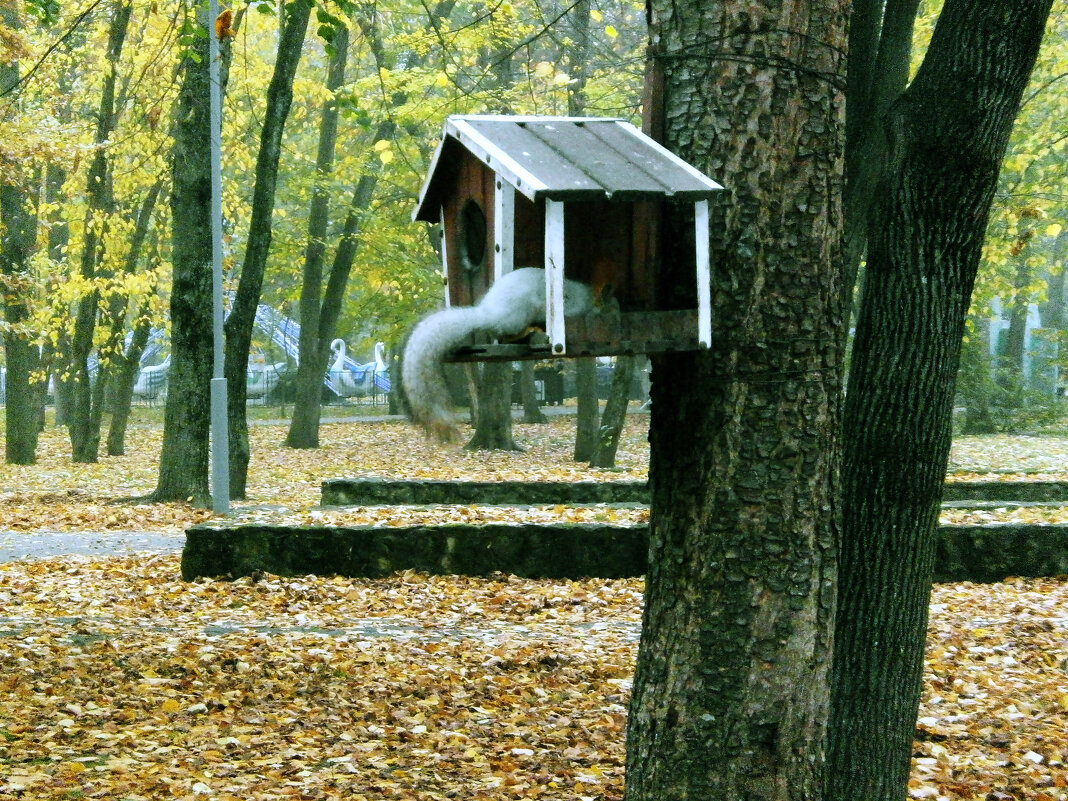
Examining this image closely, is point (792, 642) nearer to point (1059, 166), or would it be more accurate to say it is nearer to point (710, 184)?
point (710, 184)

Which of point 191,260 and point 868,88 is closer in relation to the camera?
point 868,88

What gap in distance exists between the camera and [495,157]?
3371 millimetres

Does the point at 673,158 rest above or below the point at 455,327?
above

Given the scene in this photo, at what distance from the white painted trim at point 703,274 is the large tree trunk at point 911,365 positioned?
139cm

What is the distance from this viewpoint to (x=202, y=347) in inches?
567

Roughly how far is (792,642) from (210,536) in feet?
23.4

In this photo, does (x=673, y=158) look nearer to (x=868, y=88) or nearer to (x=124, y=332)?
(x=868, y=88)

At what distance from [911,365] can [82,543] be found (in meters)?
10.1

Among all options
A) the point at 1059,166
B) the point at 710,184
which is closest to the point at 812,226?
the point at 710,184

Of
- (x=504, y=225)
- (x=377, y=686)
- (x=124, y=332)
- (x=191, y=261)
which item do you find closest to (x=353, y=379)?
(x=124, y=332)

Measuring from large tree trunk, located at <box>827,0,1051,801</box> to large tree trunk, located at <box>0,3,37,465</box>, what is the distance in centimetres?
1696

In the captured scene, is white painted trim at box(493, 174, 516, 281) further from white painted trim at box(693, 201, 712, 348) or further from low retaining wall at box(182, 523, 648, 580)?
low retaining wall at box(182, 523, 648, 580)

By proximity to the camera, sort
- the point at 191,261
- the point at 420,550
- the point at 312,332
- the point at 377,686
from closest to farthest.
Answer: the point at 377,686 < the point at 420,550 < the point at 191,261 < the point at 312,332

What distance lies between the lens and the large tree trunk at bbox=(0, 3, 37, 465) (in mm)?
19734
